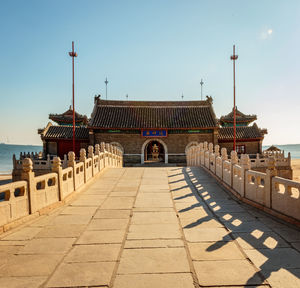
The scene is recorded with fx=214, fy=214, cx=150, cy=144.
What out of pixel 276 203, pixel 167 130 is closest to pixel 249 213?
pixel 276 203

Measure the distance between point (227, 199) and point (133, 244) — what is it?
12.7ft

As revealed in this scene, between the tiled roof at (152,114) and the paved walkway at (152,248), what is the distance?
15162 millimetres

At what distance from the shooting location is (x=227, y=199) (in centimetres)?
646

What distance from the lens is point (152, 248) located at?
3467 millimetres

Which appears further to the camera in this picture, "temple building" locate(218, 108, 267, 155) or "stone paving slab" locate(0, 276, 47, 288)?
"temple building" locate(218, 108, 267, 155)

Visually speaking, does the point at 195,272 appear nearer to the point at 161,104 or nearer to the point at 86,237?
the point at 86,237

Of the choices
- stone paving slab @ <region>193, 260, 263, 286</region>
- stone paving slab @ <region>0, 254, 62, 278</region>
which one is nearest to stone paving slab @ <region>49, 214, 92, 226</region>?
stone paving slab @ <region>0, 254, 62, 278</region>

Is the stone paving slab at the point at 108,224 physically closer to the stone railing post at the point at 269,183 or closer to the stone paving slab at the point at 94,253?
the stone paving slab at the point at 94,253

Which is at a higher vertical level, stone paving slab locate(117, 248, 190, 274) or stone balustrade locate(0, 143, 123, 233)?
stone balustrade locate(0, 143, 123, 233)

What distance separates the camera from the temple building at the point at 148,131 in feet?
67.3

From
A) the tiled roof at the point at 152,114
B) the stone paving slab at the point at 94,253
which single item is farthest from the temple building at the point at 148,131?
the stone paving slab at the point at 94,253

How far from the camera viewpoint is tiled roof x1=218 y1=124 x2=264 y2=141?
2194 centimetres

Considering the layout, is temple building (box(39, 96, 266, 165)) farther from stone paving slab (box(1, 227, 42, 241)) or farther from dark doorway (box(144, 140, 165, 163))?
stone paving slab (box(1, 227, 42, 241))

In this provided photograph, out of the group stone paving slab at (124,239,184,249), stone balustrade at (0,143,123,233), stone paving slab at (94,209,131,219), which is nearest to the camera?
stone paving slab at (124,239,184,249)
